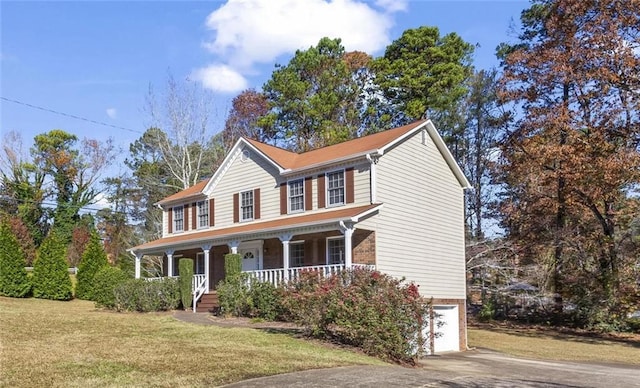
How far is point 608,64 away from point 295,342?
813 inches

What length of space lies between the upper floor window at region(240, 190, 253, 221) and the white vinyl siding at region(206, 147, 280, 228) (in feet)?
0.83

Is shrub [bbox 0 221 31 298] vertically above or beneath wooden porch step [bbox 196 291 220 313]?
above

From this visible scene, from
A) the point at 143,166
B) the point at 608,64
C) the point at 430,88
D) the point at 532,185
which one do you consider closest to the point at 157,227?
the point at 143,166

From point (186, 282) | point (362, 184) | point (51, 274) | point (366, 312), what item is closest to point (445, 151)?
point (362, 184)

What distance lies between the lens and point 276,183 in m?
24.7

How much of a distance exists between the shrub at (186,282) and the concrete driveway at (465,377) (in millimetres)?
10665

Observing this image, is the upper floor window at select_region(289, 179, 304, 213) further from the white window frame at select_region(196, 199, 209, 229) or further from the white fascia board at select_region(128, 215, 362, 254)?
the white window frame at select_region(196, 199, 209, 229)

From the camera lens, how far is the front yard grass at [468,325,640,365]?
21.9 meters

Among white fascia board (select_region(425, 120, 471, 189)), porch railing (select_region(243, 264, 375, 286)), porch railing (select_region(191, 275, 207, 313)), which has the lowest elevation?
porch railing (select_region(191, 275, 207, 313))

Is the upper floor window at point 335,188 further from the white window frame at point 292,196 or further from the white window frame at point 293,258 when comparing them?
the white window frame at point 293,258

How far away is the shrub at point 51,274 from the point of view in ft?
94.5

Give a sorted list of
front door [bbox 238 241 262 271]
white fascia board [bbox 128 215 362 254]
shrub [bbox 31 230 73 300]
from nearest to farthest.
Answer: white fascia board [bbox 128 215 362 254] → front door [bbox 238 241 262 271] → shrub [bbox 31 230 73 300]

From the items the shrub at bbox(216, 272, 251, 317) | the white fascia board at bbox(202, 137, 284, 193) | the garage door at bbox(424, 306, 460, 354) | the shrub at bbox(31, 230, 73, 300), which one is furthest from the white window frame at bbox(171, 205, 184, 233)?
the garage door at bbox(424, 306, 460, 354)

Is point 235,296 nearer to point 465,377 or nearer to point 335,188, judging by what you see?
point 335,188
